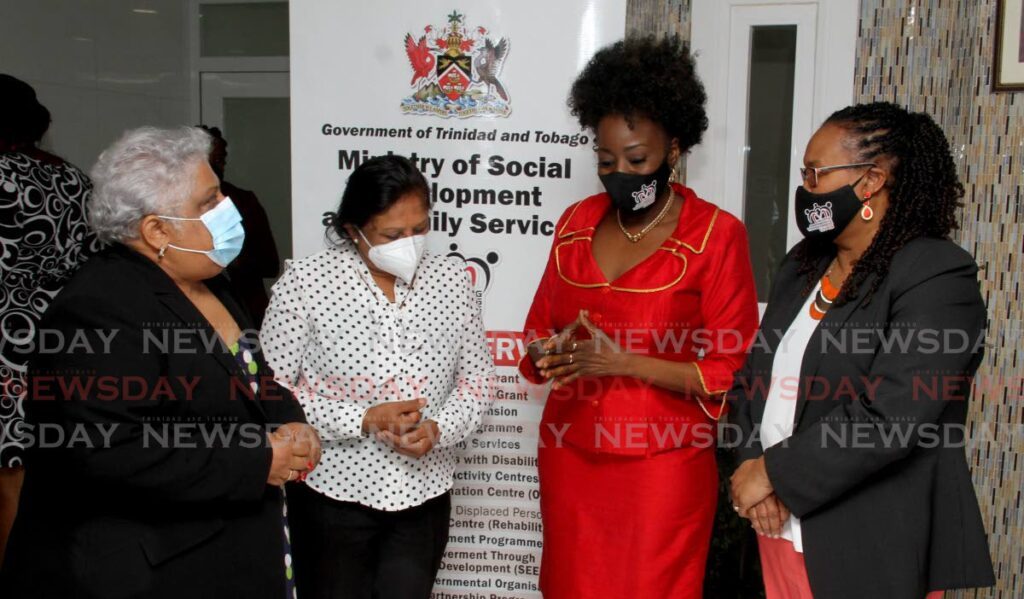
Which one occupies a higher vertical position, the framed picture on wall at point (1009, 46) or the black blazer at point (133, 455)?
the framed picture on wall at point (1009, 46)

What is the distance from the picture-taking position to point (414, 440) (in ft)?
7.28

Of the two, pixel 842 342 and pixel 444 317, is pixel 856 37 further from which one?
pixel 444 317

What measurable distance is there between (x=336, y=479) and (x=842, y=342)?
1.33 meters

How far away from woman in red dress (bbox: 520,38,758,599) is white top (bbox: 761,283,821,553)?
24 centimetres

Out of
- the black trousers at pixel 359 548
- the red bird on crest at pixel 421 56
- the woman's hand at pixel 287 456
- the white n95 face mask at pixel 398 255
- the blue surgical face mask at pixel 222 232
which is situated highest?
the red bird on crest at pixel 421 56

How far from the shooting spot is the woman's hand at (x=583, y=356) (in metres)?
2.16

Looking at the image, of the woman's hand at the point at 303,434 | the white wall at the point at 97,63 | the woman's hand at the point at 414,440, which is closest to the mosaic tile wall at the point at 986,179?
the woman's hand at the point at 414,440

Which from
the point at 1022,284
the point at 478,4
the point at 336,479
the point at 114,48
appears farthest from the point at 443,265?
the point at 114,48

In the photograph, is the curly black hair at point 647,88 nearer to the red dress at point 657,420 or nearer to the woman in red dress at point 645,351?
the woman in red dress at point 645,351

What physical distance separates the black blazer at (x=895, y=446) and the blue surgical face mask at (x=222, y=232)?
1264mm

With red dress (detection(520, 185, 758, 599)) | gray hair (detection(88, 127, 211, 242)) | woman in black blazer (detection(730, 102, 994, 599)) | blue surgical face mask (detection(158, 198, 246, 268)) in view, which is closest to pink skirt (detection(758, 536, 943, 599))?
woman in black blazer (detection(730, 102, 994, 599))

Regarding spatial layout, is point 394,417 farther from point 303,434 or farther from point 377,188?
point 377,188

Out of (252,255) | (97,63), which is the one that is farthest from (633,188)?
(97,63)

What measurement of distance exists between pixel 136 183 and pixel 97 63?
444cm
